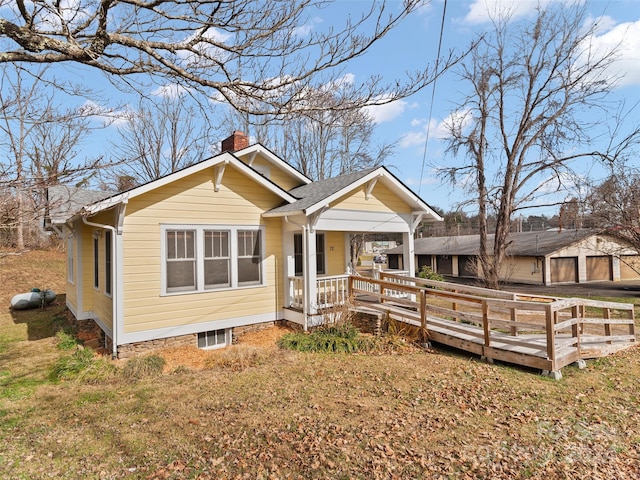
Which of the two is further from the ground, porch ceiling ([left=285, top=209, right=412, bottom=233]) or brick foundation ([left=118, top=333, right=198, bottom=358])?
porch ceiling ([left=285, top=209, right=412, bottom=233])

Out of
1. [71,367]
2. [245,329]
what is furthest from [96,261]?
[245,329]

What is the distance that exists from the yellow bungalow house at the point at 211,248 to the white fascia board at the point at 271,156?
0.67ft

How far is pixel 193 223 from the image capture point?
8.36m

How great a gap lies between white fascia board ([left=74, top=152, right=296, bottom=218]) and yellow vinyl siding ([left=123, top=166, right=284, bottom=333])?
32cm

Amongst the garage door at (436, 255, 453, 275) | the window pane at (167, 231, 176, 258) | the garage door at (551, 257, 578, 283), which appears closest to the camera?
the window pane at (167, 231, 176, 258)

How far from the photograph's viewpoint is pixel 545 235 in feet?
97.8

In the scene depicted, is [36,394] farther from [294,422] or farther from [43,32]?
[43,32]

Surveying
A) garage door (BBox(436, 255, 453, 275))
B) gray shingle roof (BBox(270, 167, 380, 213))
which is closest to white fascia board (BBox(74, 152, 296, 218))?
gray shingle roof (BBox(270, 167, 380, 213))

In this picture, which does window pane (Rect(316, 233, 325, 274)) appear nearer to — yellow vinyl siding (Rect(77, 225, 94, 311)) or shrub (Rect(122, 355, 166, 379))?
shrub (Rect(122, 355, 166, 379))

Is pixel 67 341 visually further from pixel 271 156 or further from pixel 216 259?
pixel 271 156

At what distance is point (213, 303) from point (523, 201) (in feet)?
53.6

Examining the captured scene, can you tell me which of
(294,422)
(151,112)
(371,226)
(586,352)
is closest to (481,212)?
(371,226)

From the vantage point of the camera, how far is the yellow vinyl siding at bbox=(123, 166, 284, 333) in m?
7.64

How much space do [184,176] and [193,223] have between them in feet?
3.70
